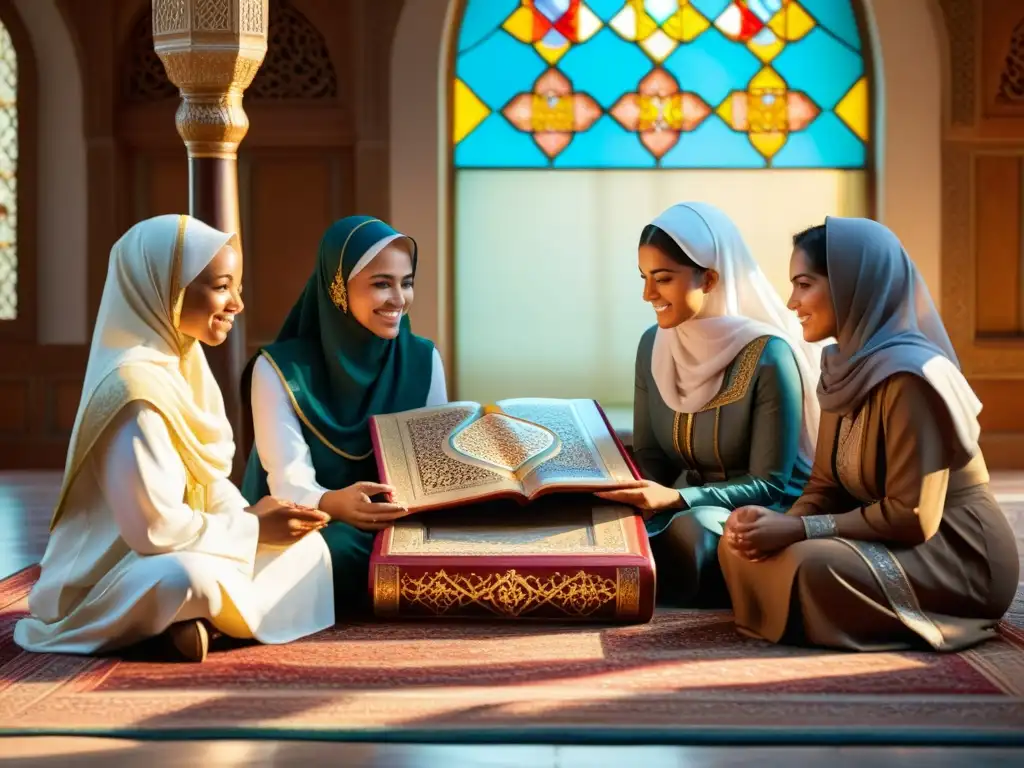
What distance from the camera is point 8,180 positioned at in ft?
28.7

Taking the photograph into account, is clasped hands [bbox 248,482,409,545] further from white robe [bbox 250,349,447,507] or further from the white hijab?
the white hijab

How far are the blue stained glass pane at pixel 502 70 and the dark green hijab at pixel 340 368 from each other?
4385 mm

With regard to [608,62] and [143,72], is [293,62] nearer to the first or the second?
[143,72]

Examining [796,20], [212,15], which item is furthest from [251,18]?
[796,20]

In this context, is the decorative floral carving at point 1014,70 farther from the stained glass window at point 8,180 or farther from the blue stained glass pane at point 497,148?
the stained glass window at point 8,180

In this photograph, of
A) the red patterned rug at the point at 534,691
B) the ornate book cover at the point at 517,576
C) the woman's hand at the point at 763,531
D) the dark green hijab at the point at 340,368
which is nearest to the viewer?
the red patterned rug at the point at 534,691

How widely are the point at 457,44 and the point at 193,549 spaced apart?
5.73 meters

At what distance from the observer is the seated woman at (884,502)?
3.60 meters

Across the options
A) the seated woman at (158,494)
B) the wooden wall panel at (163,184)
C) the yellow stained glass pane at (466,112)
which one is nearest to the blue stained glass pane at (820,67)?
the yellow stained glass pane at (466,112)

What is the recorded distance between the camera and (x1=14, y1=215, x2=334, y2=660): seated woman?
11.5ft

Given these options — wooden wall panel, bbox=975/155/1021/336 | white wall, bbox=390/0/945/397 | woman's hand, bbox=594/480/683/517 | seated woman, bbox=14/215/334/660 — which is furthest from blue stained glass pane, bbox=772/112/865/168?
seated woman, bbox=14/215/334/660

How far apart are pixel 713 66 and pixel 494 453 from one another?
5168 millimetres

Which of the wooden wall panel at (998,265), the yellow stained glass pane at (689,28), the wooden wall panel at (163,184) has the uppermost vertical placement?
the yellow stained glass pane at (689,28)

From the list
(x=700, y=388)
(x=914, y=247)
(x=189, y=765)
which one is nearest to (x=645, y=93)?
(x=914, y=247)
